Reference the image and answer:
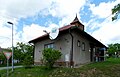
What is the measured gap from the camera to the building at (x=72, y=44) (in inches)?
871

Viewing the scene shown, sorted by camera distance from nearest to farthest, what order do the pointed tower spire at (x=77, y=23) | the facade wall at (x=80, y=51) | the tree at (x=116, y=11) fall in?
the tree at (x=116, y=11)
the facade wall at (x=80, y=51)
the pointed tower spire at (x=77, y=23)

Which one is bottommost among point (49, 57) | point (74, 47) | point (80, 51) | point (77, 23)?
point (49, 57)

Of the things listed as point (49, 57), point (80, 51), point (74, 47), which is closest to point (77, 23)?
point (80, 51)

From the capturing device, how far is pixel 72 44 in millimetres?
22125

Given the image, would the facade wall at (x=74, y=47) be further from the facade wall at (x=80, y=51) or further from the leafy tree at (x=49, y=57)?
the leafy tree at (x=49, y=57)

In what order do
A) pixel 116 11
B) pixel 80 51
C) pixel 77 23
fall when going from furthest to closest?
pixel 77 23
pixel 80 51
pixel 116 11

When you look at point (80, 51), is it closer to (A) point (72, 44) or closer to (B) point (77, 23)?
(A) point (72, 44)

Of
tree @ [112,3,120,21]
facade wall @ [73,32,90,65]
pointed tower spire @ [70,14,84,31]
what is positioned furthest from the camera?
pointed tower spire @ [70,14,84,31]

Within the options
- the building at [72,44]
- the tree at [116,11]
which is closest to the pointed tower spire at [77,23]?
the building at [72,44]

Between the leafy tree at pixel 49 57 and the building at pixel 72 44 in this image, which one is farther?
the building at pixel 72 44

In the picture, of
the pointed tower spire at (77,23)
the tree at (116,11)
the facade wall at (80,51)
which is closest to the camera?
the tree at (116,11)

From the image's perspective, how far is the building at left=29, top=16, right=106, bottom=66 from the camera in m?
22.1

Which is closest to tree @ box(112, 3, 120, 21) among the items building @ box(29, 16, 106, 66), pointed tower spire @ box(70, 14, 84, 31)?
building @ box(29, 16, 106, 66)

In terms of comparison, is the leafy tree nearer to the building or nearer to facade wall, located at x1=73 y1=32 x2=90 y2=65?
the building
